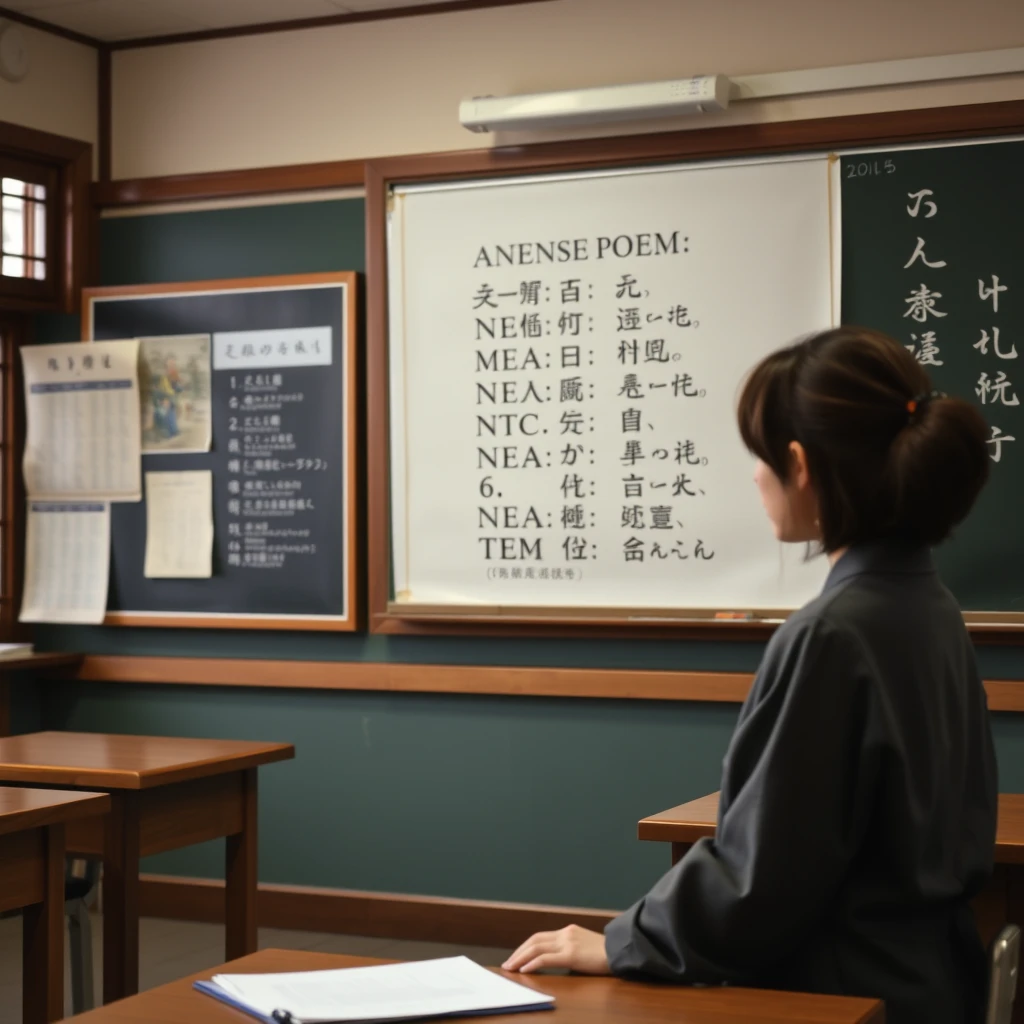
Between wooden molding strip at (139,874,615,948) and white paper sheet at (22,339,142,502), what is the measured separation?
1307 millimetres

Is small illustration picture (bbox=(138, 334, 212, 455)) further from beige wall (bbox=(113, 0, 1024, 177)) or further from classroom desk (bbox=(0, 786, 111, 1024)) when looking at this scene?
classroom desk (bbox=(0, 786, 111, 1024))

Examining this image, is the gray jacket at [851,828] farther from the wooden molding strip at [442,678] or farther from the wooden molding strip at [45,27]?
the wooden molding strip at [45,27]

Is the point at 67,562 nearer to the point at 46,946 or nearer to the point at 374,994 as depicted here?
the point at 46,946

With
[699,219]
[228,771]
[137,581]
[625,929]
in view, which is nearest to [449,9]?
[699,219]

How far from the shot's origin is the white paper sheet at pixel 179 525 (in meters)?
4.62

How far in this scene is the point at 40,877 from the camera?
2.62 m

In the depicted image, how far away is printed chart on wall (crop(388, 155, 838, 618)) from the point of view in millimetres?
3951

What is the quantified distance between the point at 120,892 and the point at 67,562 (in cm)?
201

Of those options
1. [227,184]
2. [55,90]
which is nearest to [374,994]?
[227,184]

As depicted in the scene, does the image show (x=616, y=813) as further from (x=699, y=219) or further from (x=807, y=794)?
(x=807, y=794)

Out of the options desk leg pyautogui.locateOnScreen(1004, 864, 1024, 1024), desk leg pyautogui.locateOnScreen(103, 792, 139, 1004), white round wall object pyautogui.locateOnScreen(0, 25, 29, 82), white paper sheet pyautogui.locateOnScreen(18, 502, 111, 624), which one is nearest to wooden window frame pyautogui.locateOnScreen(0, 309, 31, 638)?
white paper sheet pyautogui.locateOnScreen(18, 502, 111, 624)

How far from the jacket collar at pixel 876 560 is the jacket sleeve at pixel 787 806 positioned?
8 cm

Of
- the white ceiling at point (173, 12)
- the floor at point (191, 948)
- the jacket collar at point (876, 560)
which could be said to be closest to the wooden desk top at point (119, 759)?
the floor at point (191, 948)

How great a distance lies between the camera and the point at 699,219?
402cm
